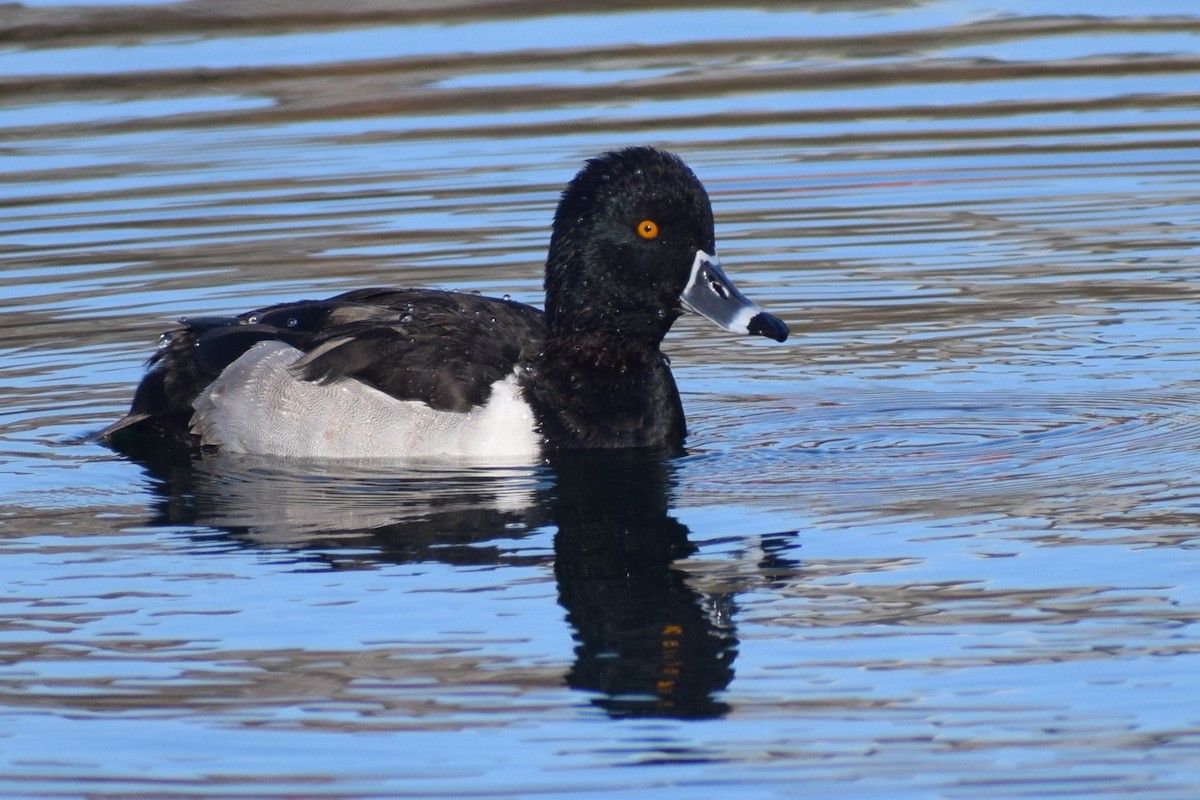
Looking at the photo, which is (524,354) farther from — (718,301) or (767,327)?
(767,327)

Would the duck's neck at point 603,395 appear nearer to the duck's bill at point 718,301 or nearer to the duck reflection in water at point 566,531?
the duck reflection in water at point 566,531

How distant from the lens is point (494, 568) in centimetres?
702

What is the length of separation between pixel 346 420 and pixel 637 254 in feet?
4.55

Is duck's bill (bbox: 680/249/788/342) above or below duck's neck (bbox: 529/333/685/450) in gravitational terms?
above

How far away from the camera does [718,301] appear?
8.62 m

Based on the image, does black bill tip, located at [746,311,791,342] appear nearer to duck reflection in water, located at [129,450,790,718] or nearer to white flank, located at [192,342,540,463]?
duck reflection in water, located at [129,450,790,718]

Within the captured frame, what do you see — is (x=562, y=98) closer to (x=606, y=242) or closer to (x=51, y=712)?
(x=606, y=242)

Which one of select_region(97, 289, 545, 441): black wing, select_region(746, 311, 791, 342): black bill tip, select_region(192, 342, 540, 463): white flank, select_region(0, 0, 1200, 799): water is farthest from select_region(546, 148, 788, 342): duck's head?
select_region(0, 0, 1200, 799): water

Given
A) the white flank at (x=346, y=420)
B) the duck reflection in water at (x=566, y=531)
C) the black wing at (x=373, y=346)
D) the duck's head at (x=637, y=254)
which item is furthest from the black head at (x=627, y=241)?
the duck reflection in water at (x=566, y=531)

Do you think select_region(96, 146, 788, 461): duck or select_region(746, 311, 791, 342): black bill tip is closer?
select_region(746, 311, 791, 342): black bill tip

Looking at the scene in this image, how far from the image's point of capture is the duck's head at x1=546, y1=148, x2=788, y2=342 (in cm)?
853

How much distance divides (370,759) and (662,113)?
1100 cm

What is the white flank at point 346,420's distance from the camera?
27.9 ft

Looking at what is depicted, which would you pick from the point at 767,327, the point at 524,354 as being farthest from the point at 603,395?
the point at 767,327
